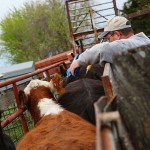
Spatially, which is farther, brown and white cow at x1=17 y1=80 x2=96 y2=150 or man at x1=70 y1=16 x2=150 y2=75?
man at x1=70 y1=16 x2=150 y2=75

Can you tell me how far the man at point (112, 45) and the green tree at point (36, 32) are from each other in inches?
1393

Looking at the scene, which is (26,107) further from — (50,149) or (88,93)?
(50,149)

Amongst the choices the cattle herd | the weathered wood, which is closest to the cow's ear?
the cattle herd

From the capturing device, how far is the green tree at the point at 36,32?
1574 inches

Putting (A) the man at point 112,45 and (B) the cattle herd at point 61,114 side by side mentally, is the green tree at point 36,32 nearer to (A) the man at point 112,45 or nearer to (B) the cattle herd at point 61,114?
(B) the cattle herd at point 61,114

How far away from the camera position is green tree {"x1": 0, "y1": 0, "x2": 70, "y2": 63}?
40.0 metres

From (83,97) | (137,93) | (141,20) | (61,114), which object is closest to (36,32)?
(141,20)

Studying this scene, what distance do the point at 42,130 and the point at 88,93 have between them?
3.69ft

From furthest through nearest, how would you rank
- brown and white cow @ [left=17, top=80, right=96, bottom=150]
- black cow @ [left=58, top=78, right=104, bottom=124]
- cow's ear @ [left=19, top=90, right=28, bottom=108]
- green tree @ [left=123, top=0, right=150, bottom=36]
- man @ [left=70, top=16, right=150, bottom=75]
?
green tree @ [left=123, top=0, right=150, bottom=36] → cow's ear @ [left=19, top=90, right=28, bottom=108] → black cow @ [left=58, top=78, right=104, bottom=124] → man @ [left=70, top=16, right=150, bottom=75] → brown and white cow @ [left=17, top=80, right=96, bottom=150]

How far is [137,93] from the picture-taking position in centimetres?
141

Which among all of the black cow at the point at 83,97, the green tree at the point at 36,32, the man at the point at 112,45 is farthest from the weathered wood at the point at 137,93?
the green tree at the point at 36,32

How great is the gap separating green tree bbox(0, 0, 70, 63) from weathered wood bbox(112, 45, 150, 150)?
37617 mm

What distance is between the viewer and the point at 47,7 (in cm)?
4184

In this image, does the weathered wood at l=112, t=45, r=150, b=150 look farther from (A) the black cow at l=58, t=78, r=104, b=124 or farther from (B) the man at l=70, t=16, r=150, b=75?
(A) the black cow at l=58, t=78, r=104, b=124
